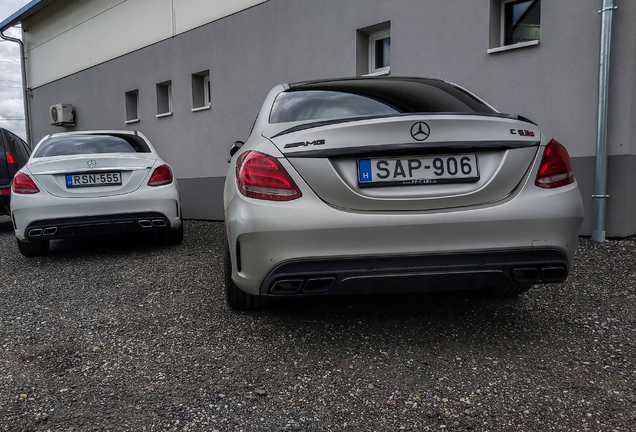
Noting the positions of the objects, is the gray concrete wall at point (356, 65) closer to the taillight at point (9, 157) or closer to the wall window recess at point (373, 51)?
the wall window recess at point (373, 51)

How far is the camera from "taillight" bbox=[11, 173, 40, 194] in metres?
5.35

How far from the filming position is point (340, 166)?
2.43m

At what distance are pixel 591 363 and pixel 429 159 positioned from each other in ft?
4.05

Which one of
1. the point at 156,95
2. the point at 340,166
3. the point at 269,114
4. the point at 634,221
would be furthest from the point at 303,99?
Result: the point at 156,95

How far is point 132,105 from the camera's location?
1330cm

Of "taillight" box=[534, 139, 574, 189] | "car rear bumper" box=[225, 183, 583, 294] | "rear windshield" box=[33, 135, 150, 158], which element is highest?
"rear windshield" box=[33, 135, 150, 158]

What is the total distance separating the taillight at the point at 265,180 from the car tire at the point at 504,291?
1.73 m

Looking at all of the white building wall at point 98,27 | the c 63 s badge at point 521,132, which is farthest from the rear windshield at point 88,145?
the c 63 s badge at point 521,132

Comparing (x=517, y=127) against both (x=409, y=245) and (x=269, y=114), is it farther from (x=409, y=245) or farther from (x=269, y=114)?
(x=269, y=114)

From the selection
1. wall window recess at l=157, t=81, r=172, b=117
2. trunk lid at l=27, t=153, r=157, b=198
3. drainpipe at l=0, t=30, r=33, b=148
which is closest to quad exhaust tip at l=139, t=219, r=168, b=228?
trunk lid at l=27, t=153, r=157, b=198

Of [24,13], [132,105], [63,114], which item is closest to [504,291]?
[132,105]

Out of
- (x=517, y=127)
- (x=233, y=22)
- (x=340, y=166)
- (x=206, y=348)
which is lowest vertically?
(x=206, y=348)

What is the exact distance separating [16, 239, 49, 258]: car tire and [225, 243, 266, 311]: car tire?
11.6 ft

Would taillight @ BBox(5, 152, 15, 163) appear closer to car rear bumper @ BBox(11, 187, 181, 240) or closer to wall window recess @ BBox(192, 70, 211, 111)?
wall window recess @ BBox(192, 70, 211, 111)
